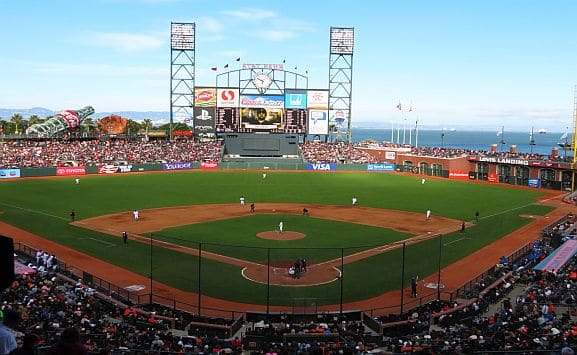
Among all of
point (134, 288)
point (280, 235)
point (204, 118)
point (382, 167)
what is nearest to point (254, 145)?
point (204, 118)

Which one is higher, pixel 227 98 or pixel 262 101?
pixel 227 98

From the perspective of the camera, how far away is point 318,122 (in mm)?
96438

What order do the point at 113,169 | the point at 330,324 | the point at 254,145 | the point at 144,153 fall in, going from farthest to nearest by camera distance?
the point at 254,145 < the point at 144,153 < the point at 113,169 < the point at 330,324

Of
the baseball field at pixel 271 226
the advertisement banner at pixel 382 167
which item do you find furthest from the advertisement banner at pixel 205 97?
the advertisement banner at pixel 382 167

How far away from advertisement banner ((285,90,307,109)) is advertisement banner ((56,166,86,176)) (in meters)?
34.6

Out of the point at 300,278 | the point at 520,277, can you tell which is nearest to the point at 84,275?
the point at 300,278

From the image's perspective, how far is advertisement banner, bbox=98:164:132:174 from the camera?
7950 centimetres

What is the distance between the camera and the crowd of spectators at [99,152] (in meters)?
78.1

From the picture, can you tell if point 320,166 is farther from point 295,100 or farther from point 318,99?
point 318,99

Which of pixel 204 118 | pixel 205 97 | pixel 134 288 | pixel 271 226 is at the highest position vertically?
pixel 205 97

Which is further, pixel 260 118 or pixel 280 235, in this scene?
pixel 260 118

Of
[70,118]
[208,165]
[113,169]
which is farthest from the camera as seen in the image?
[70,118]

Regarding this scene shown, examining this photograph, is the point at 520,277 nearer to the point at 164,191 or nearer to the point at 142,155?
the point at 164,191

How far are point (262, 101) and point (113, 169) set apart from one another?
2699cm
